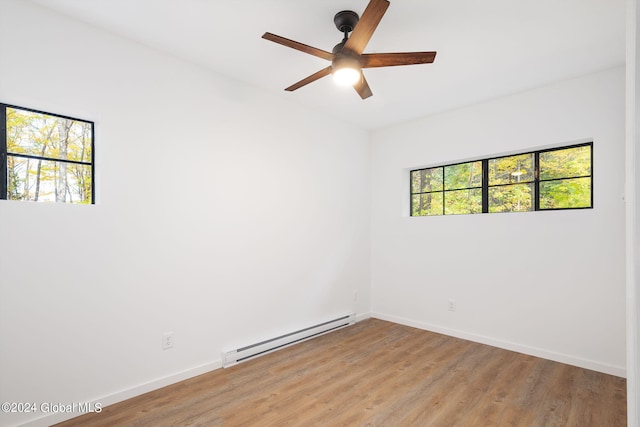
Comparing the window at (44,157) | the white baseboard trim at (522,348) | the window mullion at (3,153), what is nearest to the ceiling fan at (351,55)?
the window at (44,157)

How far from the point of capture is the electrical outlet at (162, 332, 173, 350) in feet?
8.63

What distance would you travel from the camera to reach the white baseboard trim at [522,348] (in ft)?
9.44

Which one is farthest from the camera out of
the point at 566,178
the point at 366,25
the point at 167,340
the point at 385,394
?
the point at 566,178

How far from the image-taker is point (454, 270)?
3.89m

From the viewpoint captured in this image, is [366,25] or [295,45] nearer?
[366,25]

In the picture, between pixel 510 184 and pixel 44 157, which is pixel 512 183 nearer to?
pixel 510 184

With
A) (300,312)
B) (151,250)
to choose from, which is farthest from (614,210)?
(151,250)

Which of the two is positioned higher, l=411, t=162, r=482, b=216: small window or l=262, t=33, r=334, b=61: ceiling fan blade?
l=262, t=33, r=334, b=61: ceiling fan blade

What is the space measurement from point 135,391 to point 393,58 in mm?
3006

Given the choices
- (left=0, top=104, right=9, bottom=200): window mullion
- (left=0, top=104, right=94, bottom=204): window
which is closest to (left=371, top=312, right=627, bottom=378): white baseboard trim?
(left=0, top=104, right=94, bottom=204): window

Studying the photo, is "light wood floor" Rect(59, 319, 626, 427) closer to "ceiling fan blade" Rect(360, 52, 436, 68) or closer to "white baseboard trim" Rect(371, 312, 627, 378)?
"white baseboard trim" Rect(371, 312, 627, 378)

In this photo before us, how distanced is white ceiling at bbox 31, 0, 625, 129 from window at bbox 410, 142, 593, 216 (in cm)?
77

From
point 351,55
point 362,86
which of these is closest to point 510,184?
point 362,86

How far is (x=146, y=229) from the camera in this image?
2576mm
